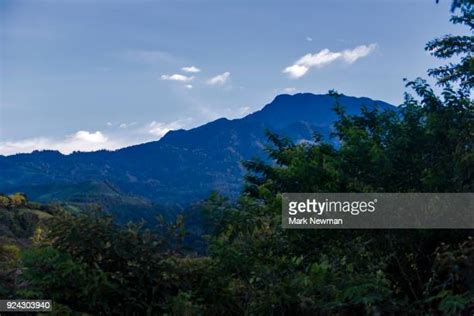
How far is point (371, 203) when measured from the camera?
7.48 metres

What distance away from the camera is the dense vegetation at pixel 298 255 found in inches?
236

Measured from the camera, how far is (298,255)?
8.03m

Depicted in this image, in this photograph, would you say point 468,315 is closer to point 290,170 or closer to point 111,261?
point 111,261

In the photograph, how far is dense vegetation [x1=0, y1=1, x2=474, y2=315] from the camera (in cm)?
600

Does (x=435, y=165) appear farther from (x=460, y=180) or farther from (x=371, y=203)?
(x=371, y=203)

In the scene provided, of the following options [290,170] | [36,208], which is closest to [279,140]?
[290,170]

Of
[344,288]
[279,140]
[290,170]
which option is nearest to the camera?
[344,288]

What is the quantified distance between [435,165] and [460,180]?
2.16 ft

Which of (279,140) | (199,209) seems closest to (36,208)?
(279,140)

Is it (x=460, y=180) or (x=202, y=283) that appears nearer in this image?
(x=202, y=283)

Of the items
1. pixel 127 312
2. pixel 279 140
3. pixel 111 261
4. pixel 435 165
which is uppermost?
pixel 279 140

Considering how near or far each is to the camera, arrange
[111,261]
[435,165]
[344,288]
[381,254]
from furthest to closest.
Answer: [435,165] → [381,254] → [111,261] → [344,288]

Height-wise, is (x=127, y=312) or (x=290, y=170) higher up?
(x=290, y=170)

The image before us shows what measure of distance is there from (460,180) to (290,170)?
3070 mm
